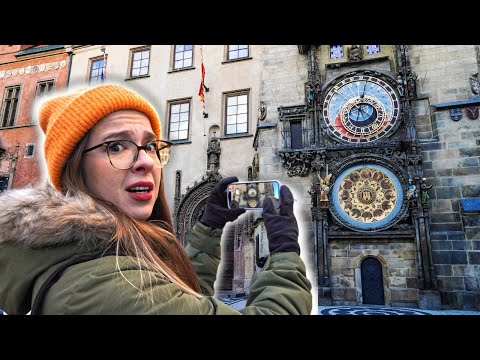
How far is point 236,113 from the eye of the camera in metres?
6.64

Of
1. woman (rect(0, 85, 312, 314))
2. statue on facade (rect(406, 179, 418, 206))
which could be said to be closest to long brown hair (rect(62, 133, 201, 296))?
woman (rect(0, 85, 312, 314))

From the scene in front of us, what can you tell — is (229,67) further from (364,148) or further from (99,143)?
(99,143)

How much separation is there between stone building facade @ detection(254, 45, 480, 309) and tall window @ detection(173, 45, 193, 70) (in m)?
1.91

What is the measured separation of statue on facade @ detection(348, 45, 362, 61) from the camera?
591 centimetres

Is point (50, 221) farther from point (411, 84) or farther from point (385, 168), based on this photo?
point (411, 84)

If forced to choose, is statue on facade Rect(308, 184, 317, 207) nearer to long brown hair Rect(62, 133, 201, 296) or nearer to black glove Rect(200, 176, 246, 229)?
black glove Rect(200, 176, 246, 229)

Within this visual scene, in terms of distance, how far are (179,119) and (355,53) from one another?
11.4 feet

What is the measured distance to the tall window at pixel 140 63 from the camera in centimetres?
611

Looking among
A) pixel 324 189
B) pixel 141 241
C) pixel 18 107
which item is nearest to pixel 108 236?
pixel 141 241

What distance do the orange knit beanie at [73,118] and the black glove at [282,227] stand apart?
0.56 metres

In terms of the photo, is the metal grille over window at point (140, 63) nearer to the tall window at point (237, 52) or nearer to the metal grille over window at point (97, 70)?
the metal grille over window at point (97, 70)

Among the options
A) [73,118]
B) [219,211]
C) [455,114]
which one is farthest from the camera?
[455,114]

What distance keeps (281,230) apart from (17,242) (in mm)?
663

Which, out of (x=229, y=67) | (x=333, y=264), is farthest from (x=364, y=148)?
(x=229, y=67)
